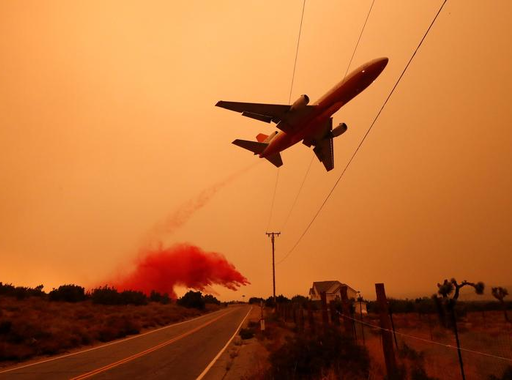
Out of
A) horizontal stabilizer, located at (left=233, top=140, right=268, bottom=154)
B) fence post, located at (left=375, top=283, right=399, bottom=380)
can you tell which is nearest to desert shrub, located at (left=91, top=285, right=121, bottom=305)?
horizontal stabilizer, located at (left=233, top=140, right=268, bottom=154)

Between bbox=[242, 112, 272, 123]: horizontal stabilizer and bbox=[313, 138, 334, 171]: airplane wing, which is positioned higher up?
bbox=[242, 112, 272, 123]: horizontal stabilizer

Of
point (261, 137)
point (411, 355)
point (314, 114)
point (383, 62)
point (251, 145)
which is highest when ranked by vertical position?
point (261, 137)

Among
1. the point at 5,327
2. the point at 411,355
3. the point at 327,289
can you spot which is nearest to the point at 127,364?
the point at 5,327

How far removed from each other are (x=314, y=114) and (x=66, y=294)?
44.4m

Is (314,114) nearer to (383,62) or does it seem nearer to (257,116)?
(257,116)

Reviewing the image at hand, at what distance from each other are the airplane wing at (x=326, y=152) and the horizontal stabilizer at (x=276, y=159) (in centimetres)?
251

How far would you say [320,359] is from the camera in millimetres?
9602

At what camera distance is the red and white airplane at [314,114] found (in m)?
14.6

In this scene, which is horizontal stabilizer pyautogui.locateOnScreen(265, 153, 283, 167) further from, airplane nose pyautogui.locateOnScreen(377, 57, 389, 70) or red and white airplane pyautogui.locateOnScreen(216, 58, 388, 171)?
airplane nose pyautogui.locateOnScreen(377, 57, 389, 70)

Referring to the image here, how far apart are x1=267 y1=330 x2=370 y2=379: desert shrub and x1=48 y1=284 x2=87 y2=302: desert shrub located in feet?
145

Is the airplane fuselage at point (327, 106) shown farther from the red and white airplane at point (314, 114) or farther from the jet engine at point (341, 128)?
the jet engine at point (341, 128)

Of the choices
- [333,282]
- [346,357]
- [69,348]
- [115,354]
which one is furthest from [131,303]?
[346,357]

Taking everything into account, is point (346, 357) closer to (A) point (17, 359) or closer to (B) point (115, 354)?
(B) point (115, 354)

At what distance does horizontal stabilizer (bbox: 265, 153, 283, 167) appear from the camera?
68.6ft
